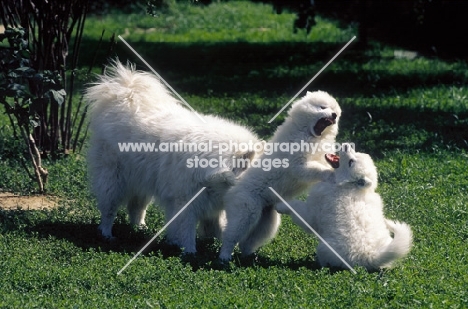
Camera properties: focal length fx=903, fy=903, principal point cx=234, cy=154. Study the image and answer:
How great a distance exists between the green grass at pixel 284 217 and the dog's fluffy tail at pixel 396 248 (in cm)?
14

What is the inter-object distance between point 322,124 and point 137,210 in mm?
2245

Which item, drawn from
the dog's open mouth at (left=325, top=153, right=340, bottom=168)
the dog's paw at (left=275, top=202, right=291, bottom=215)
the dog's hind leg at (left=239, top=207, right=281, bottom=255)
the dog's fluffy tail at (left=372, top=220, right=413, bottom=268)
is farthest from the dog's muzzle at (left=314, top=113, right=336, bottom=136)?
the dog's fluffy tail at (left=372, top=220, right=413, bottom=268)

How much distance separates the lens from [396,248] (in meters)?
6.84

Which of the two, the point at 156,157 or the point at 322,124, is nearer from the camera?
the point at 322,124

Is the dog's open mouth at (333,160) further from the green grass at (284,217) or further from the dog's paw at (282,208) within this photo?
the green grass at (284,217)

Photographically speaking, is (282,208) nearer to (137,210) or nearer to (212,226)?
(212,226)

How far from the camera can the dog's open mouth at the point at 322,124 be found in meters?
7.44

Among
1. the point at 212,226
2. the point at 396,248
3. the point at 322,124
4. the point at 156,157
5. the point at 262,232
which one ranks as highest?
the point at 322,124

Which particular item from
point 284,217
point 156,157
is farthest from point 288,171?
point 284,217

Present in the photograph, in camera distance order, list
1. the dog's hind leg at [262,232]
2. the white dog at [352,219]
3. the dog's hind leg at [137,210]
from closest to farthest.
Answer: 1. the white dog at [352,219]
2. the dog's hind leg at [262,232]
3. the dog's hind leg at [137,210]

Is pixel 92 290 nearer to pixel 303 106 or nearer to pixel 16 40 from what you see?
pixel 303 106

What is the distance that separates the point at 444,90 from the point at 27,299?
9.84 meters

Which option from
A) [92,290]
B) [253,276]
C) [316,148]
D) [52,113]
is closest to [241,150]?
[316,148]

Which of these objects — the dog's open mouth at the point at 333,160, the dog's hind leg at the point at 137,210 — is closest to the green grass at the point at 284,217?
the dog's hind leg at the point at 137,210
